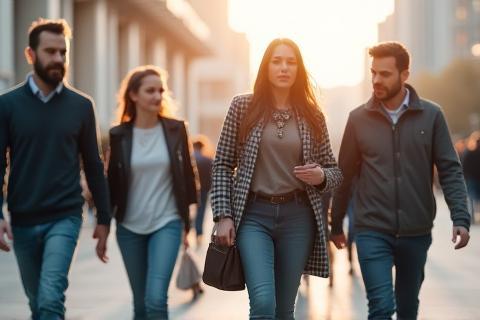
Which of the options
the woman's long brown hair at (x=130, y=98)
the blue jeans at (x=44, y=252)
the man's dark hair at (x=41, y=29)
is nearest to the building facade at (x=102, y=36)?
the woman's long brown hair at (x=130, y=98)

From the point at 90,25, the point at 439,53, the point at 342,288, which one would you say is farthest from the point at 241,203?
the point at 439,53

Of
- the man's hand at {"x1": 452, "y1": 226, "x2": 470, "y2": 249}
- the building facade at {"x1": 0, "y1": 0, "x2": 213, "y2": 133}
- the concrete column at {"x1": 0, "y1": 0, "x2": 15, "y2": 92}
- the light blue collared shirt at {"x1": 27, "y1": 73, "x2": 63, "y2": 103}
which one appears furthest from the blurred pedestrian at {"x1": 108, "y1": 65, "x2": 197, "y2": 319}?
the concrete column at {"x1": 0, "y1": 0, "x2": 15, "y2": 92}

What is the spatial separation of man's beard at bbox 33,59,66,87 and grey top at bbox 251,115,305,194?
1298mm

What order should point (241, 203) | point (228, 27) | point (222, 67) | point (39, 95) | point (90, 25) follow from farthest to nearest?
point (228, 27) < point (222, 67) < point (90, 25) < point (39, 95) < point (241, 203)

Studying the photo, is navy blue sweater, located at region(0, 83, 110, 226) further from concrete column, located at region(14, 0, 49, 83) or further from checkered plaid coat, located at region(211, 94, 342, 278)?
concrete column, located at region(14, 0, 49, 83)

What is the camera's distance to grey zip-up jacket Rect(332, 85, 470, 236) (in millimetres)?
5117

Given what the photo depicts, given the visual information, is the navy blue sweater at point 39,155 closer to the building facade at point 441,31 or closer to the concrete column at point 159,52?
the concrete column at point 159,52

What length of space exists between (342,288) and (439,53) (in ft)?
305

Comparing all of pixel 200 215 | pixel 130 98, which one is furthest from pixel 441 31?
pixel 130 98

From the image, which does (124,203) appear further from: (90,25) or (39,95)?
(90,25)

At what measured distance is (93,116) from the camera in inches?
203

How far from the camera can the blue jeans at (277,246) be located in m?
4.29

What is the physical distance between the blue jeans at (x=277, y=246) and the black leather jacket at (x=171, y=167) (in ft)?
4.82

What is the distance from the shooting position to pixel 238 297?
9.08 m
